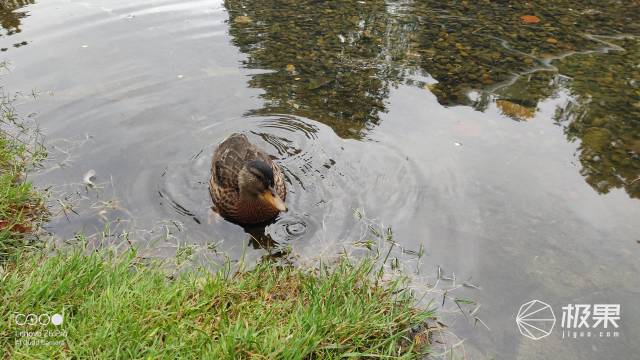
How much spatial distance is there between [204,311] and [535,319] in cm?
218

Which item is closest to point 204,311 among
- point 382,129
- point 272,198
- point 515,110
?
point 272,198

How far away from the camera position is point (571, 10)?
8414 millimetres

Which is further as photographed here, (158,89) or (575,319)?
(158,89)

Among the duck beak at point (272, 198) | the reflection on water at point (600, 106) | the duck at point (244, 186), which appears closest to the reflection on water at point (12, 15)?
the duck at point (244, 186)

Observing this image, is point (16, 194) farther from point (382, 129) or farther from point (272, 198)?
point (382, 129)

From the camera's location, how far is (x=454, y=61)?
6.95 metres

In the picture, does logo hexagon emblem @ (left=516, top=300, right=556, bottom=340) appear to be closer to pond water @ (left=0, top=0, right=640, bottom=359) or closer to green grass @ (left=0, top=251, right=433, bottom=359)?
pond water @ (left=0, top=0, right=640, bottom=359)

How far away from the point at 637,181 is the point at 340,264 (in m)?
3.04

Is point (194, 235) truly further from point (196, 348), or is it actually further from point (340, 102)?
point (340, 102)

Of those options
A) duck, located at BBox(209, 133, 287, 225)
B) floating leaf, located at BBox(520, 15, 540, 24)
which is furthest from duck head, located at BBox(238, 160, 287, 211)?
floating leaf, located at BBox(520, 15, 540, 24)

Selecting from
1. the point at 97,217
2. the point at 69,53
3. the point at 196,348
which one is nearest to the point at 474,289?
the point at 196,348

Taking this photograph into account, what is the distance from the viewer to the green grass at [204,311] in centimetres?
279

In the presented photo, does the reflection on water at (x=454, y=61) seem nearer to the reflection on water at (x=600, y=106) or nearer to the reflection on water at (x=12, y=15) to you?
the reflection on water at (x=600, y=106)

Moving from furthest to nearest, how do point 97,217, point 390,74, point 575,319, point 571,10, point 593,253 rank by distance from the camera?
point 571,10, point 390,74, point 97,217, point 593,253, point 575,319
